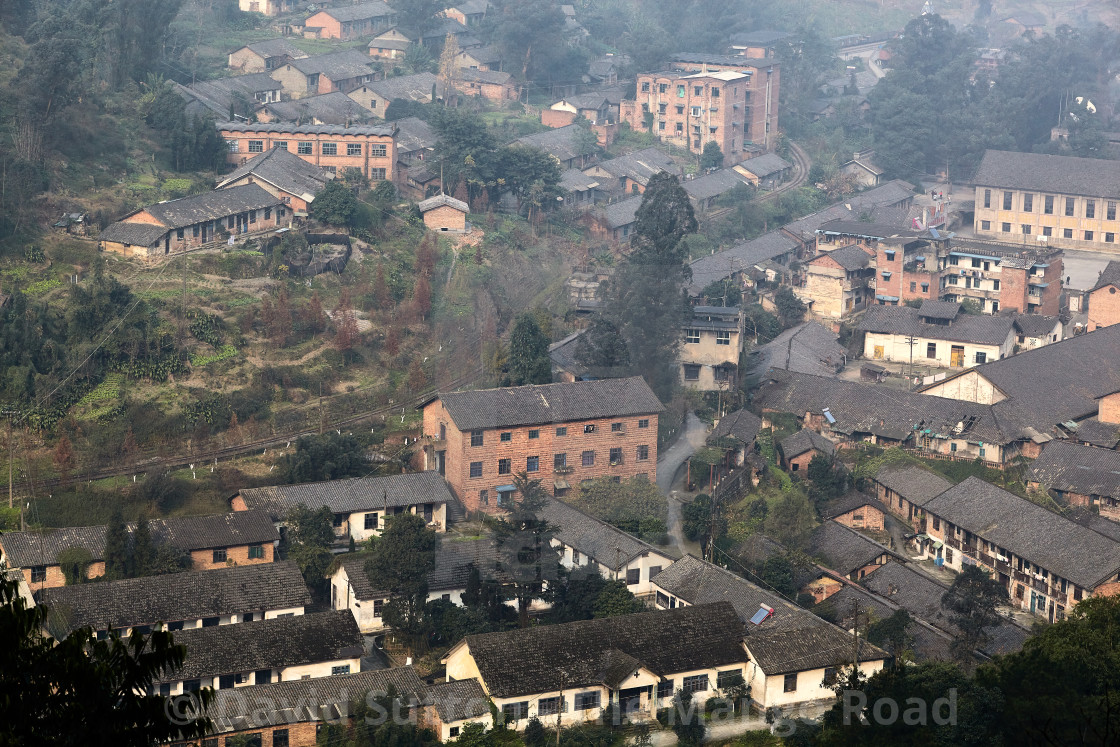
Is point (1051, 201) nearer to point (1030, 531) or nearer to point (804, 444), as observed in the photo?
point (804, 444)

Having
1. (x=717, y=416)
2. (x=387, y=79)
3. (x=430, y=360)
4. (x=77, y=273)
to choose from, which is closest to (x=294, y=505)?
(x=430, y=360)

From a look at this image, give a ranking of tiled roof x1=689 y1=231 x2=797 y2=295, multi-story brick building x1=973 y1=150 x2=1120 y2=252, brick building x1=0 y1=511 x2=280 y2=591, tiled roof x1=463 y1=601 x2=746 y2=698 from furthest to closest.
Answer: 1. multi-story brick building x1=973 y1=150 x2=1120 y2=252
2. tiled roof x1=689 y1=231 x2=797 y2=295
3. brick building x1=0 y1=511 x2=280 y2=591
4. tiled roof x1=463 y1=601 x2=746 y2=698

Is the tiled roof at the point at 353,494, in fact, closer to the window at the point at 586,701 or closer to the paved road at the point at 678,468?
the paved road at the point at 678,468

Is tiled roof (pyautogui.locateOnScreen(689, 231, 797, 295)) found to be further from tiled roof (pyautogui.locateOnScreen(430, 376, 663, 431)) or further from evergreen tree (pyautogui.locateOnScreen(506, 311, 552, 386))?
tiled roof (pyautogui.locateOnScreen(430, 376, 663, 431))

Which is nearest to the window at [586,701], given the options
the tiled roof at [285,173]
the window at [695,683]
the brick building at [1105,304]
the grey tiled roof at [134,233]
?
the window at [695,683]

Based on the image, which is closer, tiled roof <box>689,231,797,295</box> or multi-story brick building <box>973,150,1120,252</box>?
tiled roof <box>689,231,797,295</box>

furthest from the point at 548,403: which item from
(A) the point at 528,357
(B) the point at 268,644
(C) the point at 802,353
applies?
(C) the point at 802,353

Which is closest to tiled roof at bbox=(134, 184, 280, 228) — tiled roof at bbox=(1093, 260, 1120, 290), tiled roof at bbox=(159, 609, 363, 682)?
tiled roof at bbox=(159, 609, 363, 682)
